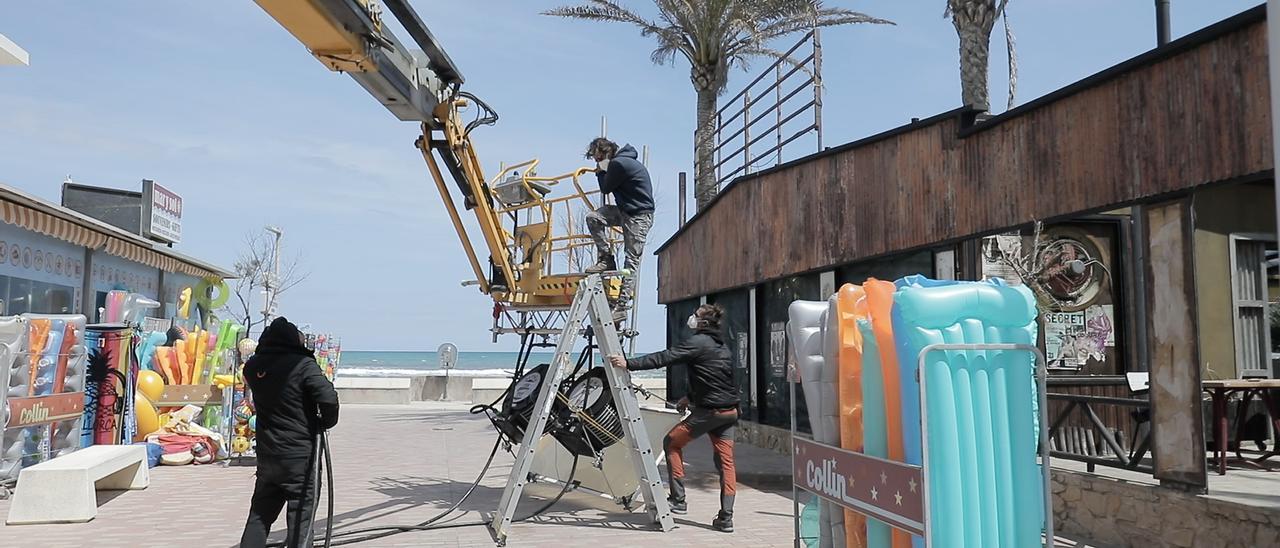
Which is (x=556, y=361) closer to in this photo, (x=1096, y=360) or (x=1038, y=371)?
(x=1038, y=371)

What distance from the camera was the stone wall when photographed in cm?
625

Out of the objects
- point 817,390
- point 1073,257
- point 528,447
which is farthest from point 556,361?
point 1073,257

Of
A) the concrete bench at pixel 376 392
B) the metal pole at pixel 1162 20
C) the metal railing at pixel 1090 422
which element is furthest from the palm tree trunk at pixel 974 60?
the concrete bench at pixel 376 392

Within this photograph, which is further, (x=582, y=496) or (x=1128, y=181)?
(x=582, y=496)

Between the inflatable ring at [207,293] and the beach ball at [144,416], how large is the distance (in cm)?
1438

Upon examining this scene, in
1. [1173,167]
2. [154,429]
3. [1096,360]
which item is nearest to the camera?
[1173,167]

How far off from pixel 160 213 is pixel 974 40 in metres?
20.7

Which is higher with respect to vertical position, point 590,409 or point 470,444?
point 590,409

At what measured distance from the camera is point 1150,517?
711cm

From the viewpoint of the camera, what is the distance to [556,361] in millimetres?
8445

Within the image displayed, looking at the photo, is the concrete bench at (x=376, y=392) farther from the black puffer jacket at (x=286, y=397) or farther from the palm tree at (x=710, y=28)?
the black puffer jacket at (x=286, y=397)

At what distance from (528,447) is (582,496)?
7.32 feet

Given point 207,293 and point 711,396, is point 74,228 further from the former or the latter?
point 711,396

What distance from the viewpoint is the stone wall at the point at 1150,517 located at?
20.5 ft
